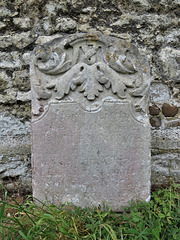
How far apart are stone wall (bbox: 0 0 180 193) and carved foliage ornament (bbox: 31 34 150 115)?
0.56m

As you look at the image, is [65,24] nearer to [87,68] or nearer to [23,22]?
[23,22]

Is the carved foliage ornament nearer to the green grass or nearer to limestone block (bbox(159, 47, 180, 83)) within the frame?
limestone block (bbox(159, 47, 180, 83))

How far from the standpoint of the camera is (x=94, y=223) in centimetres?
156

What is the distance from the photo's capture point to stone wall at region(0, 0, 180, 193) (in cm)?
217

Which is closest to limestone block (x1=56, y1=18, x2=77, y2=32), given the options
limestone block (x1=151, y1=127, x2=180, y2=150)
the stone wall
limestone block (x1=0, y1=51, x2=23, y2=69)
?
the stone wall

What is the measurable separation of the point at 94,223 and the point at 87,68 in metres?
1.20

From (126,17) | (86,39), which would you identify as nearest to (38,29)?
(86,39)

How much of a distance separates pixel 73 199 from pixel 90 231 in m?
0.32

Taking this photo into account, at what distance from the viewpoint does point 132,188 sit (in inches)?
70.0

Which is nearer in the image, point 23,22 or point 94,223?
point 94,223

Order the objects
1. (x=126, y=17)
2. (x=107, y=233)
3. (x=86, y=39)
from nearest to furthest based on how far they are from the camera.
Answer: (x=107, y=233)
(x=86, y=39)
(x=126, y=17)

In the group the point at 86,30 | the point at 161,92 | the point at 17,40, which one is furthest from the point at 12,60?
the point at 161,92

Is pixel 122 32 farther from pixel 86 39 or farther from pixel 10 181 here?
pixel 10 181

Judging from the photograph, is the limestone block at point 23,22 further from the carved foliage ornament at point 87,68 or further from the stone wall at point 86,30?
the carved foliage ornament at point 87,68
